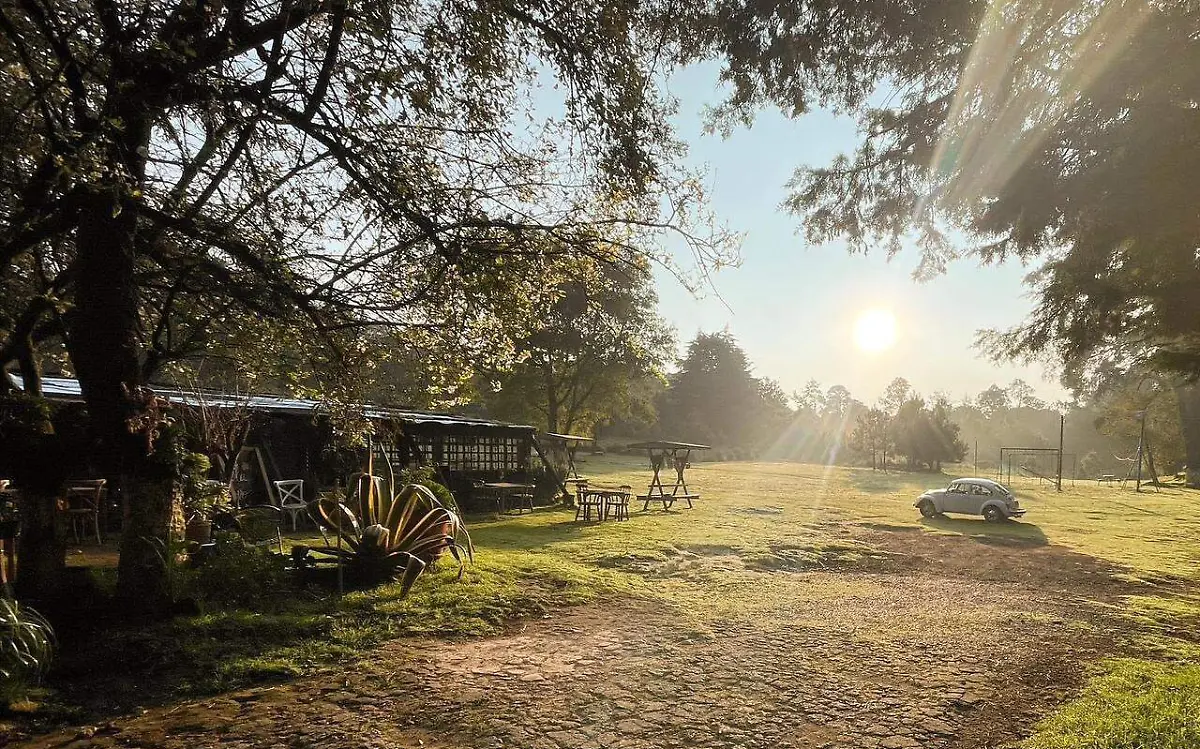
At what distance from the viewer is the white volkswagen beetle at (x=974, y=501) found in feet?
71.2

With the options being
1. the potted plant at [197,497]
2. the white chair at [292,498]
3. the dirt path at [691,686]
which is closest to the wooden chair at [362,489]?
the potted plant at [197,497]

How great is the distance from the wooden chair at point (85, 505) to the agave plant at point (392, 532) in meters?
5.94

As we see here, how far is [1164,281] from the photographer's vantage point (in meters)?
7.76

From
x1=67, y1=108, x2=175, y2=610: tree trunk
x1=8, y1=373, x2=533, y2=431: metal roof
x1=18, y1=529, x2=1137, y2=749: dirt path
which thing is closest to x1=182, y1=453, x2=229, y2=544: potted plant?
x1=67, y1=108, x2=175, y2=610: tree trunk

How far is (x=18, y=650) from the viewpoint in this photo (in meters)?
4.37

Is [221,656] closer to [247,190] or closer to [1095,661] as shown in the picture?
[247,190]

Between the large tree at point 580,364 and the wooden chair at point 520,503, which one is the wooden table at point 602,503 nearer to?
the wooden chair at point 520,503

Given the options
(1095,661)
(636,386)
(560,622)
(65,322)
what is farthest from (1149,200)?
(636,386)

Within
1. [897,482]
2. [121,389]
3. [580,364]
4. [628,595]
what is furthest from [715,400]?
[121,389]

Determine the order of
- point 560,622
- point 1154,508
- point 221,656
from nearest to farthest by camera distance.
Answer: point 221,656
point 560,622
point 1154,508

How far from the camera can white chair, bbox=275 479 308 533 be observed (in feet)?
43.5

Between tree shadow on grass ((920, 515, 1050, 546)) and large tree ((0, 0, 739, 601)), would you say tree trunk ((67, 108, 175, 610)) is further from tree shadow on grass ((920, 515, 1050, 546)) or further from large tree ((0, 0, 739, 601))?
tree shadow on grass ((920, 515, 1050, 546))

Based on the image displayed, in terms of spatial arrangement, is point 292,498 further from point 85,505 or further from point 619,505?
point 619,505

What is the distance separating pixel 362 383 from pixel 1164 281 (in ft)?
31.7
